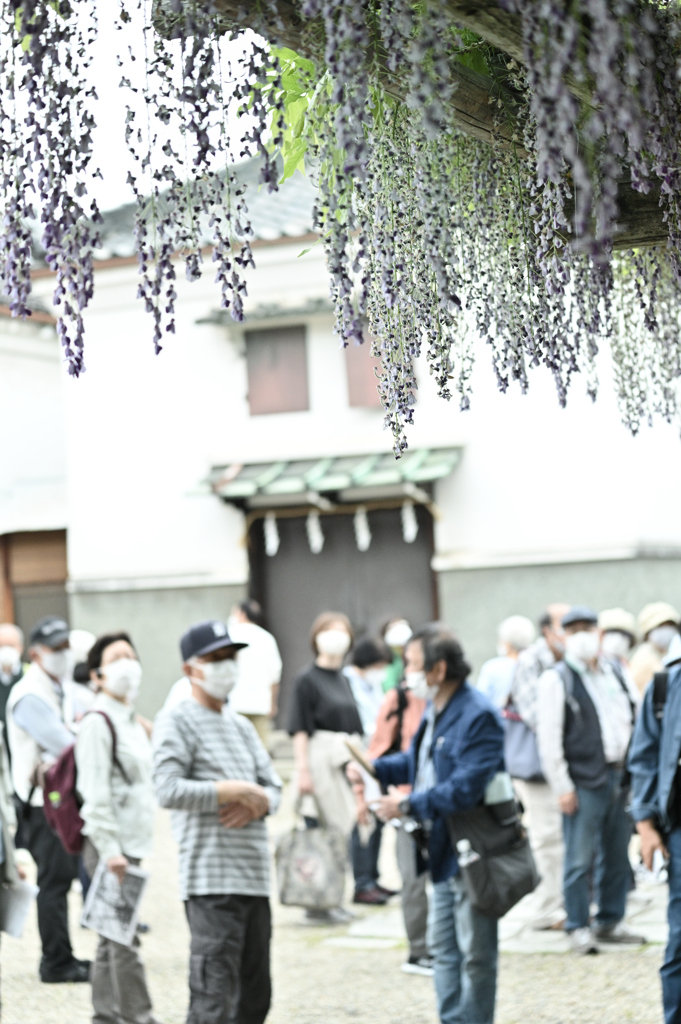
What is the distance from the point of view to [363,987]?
23.7 feet

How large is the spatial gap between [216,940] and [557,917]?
12.3 ft

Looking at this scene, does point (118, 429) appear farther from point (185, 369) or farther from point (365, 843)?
point (365, 843)

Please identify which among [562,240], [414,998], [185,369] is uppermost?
[185,369]

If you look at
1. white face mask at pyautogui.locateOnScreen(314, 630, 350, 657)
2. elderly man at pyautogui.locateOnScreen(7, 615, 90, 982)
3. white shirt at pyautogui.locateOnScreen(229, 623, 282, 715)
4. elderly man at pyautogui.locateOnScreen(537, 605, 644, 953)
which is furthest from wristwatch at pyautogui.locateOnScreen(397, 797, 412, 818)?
white shirt at pyautogui.locateOnScreen(229, 623, 282, 715)

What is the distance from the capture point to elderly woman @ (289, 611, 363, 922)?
9.06m

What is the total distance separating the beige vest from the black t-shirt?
1.89 m

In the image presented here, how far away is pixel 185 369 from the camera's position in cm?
1942

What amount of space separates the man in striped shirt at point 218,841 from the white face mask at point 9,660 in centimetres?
555

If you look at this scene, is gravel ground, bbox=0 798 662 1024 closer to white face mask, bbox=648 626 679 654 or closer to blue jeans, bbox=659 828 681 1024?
blue jeans, bbox=659 828 681 1024

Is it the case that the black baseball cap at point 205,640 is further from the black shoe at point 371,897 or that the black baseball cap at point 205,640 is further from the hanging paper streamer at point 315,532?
the hanging paper streamer at point 315,532

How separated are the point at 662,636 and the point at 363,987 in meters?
3.70

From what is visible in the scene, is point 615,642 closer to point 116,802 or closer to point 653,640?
point 653,640

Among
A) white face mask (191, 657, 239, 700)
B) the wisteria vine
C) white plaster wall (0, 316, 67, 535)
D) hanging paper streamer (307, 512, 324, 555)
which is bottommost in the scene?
white face mask (191, 657, 239, 700)

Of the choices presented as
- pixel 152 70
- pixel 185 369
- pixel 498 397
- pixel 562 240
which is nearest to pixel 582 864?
pixel 562 240
